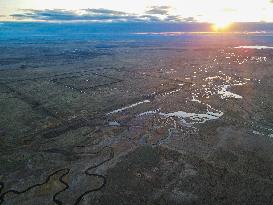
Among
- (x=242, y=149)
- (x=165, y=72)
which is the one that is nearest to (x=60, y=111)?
(x=242, y=149)

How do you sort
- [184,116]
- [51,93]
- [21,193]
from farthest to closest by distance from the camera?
[51,93] < [184,116] < [21,193]

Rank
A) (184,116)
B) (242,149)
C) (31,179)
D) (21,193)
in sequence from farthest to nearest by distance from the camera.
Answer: (184,116) < (242,149) < (31,179) < (21,193)

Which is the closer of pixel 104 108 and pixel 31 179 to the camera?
pixel 31 179

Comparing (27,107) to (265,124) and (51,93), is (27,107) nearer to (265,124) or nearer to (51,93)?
(51,93)

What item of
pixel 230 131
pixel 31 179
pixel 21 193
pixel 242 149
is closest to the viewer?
pixel 21 193

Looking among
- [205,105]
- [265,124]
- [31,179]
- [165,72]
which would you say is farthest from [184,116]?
[165,72]

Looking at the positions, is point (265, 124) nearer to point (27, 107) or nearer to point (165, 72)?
point (27, 107)

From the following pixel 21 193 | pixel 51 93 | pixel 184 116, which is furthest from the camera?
pixel 51 93

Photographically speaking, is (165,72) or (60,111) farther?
(165,72)
